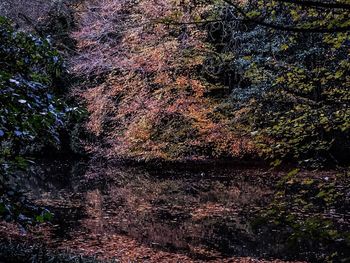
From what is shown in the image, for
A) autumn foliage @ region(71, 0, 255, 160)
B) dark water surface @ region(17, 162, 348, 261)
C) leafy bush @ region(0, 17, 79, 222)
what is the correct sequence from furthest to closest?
autumn foliage @ region(71, 0, 255, 160)
dark water surface @ region(17, 162, 348, 261)
leafy bush @ region(0, 17, 79, 222)

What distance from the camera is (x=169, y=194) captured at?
12711mm

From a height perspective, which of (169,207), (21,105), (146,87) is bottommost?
(169,207)

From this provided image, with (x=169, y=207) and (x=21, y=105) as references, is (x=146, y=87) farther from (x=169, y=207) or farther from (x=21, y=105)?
(x=21, y=105)

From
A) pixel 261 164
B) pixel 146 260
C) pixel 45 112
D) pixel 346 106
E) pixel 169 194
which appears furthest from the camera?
pixel 261 164

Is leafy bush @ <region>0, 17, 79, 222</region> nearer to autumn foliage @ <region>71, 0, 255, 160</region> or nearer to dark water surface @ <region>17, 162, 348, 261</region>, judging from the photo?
dark water surface @ <region>17, 162, 348, 261</region>

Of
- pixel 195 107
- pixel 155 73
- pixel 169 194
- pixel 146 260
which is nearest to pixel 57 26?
pixel 155 73

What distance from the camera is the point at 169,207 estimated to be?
36.6 ft

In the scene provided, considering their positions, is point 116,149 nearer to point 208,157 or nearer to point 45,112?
point 208,157

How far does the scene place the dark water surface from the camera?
26.5ft

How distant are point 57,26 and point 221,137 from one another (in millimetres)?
9011

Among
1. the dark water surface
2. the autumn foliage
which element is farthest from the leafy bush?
the autumn foliage

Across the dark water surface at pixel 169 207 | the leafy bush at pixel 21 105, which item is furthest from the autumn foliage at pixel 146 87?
the leafy bush at pixel 21 105

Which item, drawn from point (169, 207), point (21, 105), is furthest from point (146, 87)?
point (21, 105)

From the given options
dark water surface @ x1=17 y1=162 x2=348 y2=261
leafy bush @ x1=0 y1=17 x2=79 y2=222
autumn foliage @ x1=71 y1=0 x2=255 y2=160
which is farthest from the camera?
autumn foliage @ x1=71 y1=0 x2=255 y2=160
